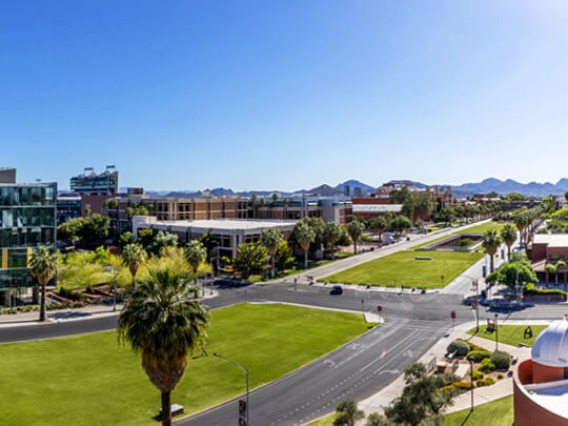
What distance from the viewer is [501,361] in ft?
156

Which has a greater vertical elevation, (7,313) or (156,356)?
(156,356)

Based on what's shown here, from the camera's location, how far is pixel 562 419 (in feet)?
77.5

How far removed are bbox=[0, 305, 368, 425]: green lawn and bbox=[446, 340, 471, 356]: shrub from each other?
12.8m

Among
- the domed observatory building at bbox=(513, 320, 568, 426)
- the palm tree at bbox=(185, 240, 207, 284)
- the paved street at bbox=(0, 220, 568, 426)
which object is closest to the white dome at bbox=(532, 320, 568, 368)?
the domed observatory building at bbox=(513, 320, 568, 426)

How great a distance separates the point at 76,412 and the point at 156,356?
1755cm

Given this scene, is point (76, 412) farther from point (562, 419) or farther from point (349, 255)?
point (349, 255)

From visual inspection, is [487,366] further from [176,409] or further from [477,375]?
[176,409]

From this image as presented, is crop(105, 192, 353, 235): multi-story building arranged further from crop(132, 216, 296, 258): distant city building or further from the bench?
the bench

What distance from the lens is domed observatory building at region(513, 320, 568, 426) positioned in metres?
26.4

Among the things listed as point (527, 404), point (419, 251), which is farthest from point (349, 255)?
point (527, 404)

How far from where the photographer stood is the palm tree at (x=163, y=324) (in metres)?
26.4

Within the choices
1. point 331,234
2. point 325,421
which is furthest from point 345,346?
point 331,234

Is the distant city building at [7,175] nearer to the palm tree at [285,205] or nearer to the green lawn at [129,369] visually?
the green lawn at [129,369]

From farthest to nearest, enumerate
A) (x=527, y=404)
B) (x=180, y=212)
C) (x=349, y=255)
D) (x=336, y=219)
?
(x=336, y=219) → (x=180, y=212) → (x=349, y=255) → (x=527, y=404)
